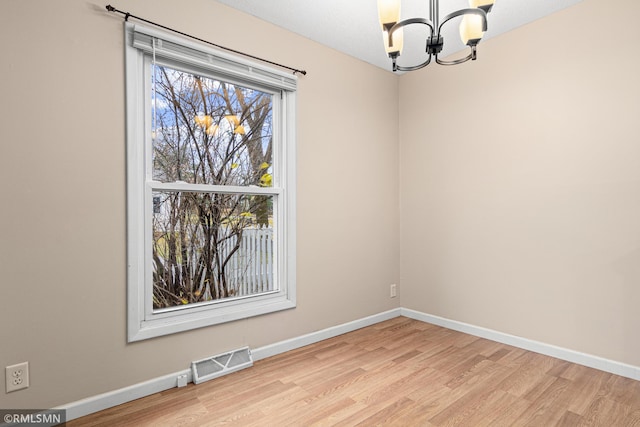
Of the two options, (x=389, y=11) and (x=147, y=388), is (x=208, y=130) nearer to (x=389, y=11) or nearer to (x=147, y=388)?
(x=389, y=11)

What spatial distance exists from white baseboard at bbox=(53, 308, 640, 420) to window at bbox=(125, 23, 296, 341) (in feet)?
1.00

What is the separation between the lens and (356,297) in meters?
3.24

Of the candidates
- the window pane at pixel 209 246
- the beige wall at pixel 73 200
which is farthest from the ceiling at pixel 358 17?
the window pane at pixel 209 246

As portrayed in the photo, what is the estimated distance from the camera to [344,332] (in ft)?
10.2

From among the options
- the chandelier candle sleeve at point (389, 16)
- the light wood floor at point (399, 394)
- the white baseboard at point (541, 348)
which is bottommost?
the light wood floor at point (399, 394)

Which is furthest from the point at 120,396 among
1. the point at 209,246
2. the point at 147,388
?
the point at 209,246

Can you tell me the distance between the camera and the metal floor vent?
221cm

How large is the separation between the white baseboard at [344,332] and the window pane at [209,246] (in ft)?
1.49

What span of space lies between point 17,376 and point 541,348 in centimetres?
332

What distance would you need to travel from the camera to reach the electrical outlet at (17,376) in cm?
166

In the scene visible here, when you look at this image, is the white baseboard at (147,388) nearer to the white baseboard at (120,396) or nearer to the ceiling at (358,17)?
the white baseboard at (120,396)

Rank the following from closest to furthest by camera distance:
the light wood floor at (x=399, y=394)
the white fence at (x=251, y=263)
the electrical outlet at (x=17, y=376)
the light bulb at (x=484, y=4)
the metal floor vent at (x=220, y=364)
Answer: the light bulb at (x=484, y=4), the electrical outlet at (x=17, y=376), the light wood floor at (x=399, y=394), the metal floor vent at (x=220, y=364), the white fence at (x=251, y=263)

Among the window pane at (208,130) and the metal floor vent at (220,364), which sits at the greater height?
the window pane at (208,130)

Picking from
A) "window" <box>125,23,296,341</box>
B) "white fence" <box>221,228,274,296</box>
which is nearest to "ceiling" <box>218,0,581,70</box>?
"window" <box>125,23,296,341</box>
